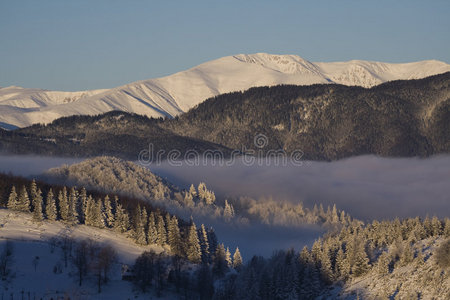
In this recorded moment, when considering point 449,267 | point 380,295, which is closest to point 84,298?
point 380,295

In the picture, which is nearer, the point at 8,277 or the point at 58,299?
the point at 58,299

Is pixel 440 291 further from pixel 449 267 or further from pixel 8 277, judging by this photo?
pixel 8 277

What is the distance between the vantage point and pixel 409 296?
618 ft

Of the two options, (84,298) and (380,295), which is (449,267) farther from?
(84,298)

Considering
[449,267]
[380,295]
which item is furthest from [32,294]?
[449,267]

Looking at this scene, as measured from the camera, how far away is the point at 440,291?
189250mm

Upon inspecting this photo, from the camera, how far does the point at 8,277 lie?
655ft

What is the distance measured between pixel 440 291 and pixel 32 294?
8281 cm

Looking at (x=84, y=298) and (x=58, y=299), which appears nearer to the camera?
(x=58, y=299)

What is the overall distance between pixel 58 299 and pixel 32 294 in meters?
8.35

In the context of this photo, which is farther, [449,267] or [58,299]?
[449,267]

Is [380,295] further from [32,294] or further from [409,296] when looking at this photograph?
[32,294]

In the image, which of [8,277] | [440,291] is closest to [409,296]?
[440,291]

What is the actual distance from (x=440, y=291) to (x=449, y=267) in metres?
10.5
